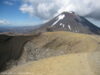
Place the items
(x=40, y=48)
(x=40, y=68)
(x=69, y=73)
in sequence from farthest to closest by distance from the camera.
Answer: (x=40, y=48)
(x=40, y=68)
(x=69, y=73)

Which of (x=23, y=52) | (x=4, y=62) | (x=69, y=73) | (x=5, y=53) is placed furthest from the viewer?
(x=23, y=52)

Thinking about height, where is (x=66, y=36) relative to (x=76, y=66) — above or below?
above

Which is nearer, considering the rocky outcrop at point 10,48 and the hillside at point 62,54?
the hillside at point 62,54

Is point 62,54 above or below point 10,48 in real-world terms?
below

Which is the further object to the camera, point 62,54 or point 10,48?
point 10,48

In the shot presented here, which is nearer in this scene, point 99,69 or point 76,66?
point 99,69

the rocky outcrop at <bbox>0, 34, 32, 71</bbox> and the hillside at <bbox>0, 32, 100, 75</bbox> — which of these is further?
the rocky outcrop at <bbox>0, 34, 32, 71</bbox>

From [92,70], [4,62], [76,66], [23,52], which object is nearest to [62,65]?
[76,66]

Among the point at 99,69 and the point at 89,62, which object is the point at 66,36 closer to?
the point at 89,62
